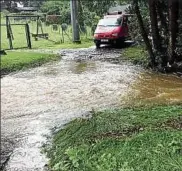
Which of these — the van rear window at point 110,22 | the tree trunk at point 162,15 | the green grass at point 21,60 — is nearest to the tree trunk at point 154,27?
the tree trunk at point 162,15

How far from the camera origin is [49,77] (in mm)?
13961

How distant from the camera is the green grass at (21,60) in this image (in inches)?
613

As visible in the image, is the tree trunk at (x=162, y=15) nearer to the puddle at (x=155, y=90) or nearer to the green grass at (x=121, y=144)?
the puddle at (x=155, y=90)

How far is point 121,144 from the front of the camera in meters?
5.83

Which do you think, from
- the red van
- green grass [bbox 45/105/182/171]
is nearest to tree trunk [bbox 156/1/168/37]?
green grass [bbox 45/105/182/171]

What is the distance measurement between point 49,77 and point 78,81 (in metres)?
1.36

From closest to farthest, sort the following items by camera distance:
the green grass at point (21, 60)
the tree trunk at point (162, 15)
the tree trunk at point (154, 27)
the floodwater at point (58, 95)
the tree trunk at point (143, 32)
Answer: the floodwater at point (58, 95)
the tree trunk at point (154, 27)
the tree trunk at point (143, 32)
the tree trunk at point (162, 15)
the green grass at point (21, 60)

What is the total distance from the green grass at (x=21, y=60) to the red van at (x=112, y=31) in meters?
4.49

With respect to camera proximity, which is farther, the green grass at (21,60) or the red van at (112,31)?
the red van at (112,31)

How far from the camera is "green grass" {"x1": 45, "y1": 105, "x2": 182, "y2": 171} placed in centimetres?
529

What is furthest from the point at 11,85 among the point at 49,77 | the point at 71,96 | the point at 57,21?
the point at 57,21

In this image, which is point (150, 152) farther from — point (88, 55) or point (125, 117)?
point (88, 55)

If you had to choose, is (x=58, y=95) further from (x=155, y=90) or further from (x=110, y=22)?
(x=110, y=22)

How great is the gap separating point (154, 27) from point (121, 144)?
7976 millimetres
